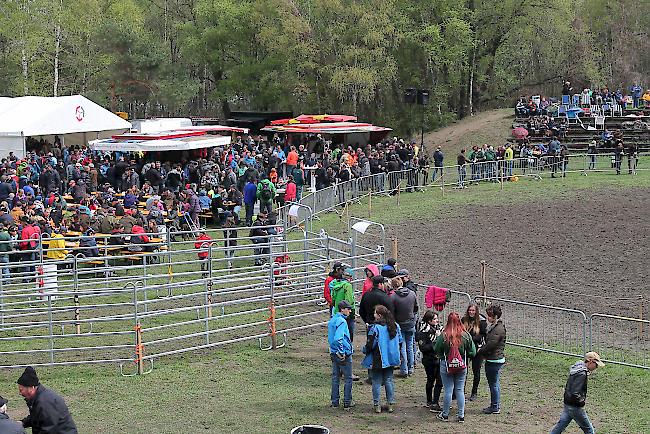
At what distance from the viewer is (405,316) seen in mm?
15047

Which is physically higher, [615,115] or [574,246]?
[615,115]

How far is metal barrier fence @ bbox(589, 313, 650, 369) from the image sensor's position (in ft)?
52.9

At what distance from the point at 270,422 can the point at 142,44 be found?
5493 centimetres

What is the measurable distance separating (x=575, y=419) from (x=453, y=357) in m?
1.83

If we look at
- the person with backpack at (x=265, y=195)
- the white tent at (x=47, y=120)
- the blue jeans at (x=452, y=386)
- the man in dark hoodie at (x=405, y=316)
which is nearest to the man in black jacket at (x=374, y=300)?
the man in dark hoodie at (x=405, y=316)

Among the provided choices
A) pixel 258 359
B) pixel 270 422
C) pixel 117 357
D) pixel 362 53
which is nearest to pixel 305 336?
pixel 258 359

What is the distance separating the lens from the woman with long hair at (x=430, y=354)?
1386 centimetres

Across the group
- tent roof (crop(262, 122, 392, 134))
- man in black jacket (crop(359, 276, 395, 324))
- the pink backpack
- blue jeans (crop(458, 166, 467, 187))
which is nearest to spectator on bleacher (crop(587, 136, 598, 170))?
blue jeans (crop(458, 166, 467, 187))

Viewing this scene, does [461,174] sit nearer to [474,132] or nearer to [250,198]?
[250,198]

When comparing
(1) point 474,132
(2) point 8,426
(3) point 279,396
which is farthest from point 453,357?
(1) point 474,132

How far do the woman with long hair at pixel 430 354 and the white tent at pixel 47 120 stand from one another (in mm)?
26130

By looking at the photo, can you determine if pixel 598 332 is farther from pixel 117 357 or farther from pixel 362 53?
pixel 362 53

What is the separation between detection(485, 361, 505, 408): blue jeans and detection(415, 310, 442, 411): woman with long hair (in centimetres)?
71

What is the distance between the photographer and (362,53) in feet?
181
